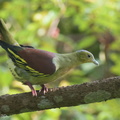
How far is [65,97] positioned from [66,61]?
0.40 m

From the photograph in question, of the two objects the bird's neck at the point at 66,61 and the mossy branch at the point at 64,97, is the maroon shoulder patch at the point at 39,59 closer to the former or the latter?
the bird's neck at the point at 66,61

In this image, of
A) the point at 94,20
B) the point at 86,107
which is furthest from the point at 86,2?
the point at 86,107

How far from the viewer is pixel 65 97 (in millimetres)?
2799

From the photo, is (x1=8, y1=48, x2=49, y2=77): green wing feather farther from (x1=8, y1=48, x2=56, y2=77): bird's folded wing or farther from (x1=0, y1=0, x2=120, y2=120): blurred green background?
(x1=0, y1=0, x2=120, y2=120): blurred green background

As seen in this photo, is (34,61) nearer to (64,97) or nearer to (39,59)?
(39,59)

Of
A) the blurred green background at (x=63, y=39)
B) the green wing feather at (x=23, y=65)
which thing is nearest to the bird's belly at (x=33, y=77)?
the green wing feather at (x=23, y=65)

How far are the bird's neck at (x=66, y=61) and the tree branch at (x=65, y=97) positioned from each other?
26 cm

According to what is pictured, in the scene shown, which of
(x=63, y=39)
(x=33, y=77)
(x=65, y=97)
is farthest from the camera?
(x=63, y=39)

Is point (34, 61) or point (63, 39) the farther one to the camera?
point (63, 39)

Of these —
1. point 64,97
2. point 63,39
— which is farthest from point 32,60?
point 63,39

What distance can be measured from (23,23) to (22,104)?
9.58ft

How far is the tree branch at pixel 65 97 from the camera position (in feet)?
8.96

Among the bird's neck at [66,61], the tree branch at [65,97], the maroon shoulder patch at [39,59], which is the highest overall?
the maroon shoulder patch at [39,59]

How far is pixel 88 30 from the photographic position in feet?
18.3
